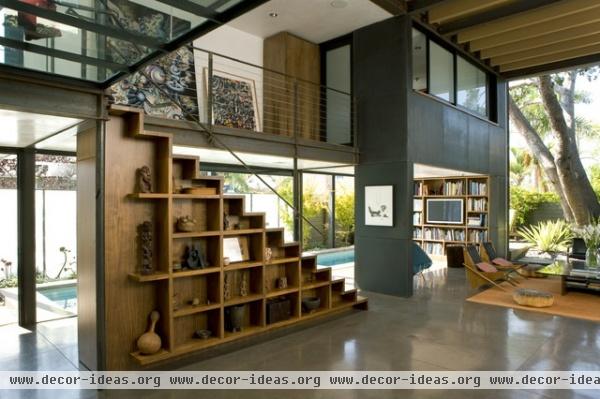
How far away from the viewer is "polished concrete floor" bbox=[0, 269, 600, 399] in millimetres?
3273

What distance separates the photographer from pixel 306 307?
509 centimetres

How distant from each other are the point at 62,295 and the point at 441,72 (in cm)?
761

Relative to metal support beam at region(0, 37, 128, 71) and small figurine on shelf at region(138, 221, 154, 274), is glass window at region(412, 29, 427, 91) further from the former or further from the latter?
metal support beam at region(0, 37, 128, 71)

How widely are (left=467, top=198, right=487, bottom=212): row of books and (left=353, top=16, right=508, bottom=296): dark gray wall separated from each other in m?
2.53

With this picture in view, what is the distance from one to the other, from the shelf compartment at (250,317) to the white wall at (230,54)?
10.9 feet

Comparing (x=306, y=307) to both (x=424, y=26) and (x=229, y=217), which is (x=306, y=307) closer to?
(x=229, y=217)

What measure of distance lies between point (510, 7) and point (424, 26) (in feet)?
4.49

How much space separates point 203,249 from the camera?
4.30m

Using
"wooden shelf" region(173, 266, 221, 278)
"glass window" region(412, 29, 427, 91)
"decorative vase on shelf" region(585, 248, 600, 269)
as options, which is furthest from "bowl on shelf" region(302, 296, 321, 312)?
"decorative vase on shelf" region(585, 248, 600, 269)

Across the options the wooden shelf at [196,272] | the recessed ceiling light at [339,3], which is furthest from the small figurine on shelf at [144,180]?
the recessed ceiling light at [339,3]

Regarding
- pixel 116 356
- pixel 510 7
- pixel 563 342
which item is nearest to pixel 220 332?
pixel 116 356

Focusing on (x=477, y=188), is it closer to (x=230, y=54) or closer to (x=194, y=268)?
(x=230, y=54)

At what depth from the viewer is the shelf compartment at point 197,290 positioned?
4078 millimetres

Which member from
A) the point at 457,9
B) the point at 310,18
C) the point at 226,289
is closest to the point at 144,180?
the point at 226,289
